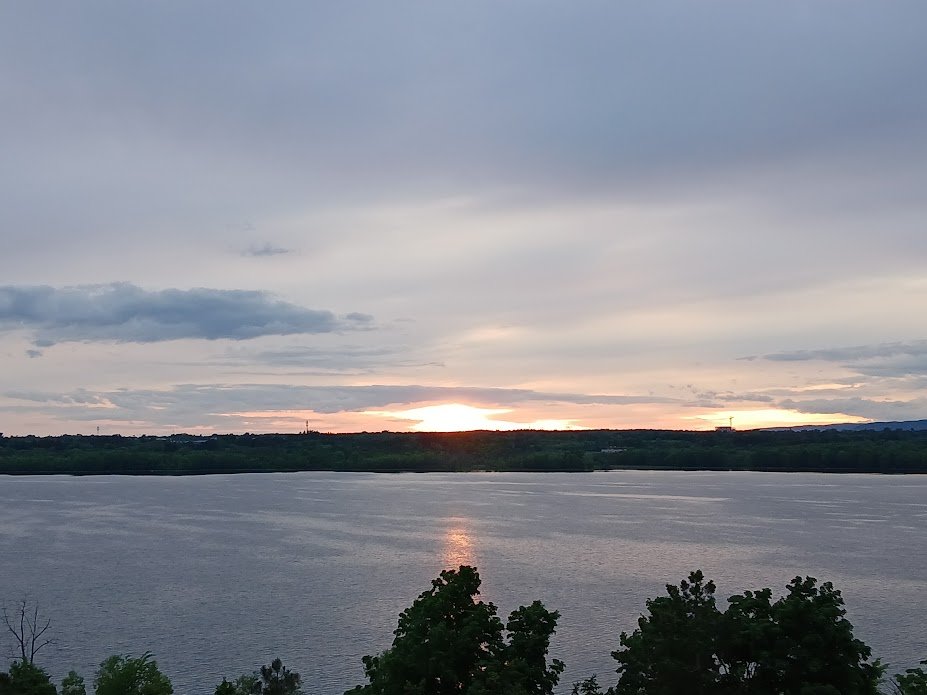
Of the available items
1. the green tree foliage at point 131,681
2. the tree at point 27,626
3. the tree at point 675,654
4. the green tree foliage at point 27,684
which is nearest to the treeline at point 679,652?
the tree at point 675,654

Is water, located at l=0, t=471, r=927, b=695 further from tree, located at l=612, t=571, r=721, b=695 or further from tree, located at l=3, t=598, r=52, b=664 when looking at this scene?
tree, located at l=612, t=571, r=721, b=695

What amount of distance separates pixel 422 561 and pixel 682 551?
73.7 ft

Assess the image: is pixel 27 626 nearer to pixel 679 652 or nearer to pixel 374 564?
pixel 374 564

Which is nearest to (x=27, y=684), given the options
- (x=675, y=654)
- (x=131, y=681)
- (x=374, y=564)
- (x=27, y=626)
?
(x=131, y=681)

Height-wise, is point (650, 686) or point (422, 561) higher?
point (650, 686)

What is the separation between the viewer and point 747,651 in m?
17.8

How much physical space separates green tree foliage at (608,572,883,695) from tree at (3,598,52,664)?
3376 cm

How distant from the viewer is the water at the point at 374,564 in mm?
45438

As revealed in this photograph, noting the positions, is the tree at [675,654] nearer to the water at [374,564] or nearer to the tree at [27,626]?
the water at [374,564]

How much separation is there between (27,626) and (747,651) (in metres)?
44.2

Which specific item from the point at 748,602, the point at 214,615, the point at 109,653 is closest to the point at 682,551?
the point at 214,615

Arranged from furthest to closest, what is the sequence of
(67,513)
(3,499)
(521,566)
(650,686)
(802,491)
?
(802,491) → (3,499) → (67,513) → (521,566) → (650,686)

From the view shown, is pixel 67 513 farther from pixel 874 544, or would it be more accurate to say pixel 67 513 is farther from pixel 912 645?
pixel 912 645

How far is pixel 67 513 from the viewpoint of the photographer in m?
117
